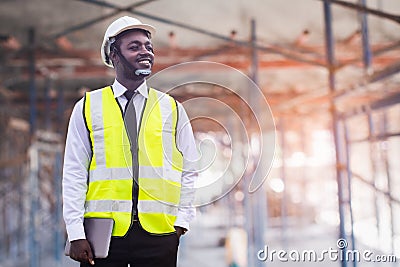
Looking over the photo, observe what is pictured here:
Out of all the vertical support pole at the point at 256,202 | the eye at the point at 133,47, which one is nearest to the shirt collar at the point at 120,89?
the eye at the point at 133,47

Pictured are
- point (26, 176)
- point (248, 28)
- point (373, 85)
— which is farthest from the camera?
point (26, 176)

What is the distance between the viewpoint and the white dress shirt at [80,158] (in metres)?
1.62

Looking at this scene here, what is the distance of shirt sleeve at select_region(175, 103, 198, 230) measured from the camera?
5.76 ft

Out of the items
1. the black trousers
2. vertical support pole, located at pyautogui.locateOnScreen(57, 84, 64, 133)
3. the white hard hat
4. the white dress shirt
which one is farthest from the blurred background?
the white hard hat

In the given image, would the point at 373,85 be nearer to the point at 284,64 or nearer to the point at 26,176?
the point at 284,64

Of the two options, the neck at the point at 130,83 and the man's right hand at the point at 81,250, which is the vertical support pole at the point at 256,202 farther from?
the man's right hand at the point at 81,250

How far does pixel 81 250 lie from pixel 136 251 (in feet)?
0.61

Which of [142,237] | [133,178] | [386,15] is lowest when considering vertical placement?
[142,237]

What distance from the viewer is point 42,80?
24.1 ft

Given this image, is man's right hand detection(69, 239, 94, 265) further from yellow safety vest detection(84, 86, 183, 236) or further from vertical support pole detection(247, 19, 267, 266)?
vertical support pole detection(247, 19, 267, 266)

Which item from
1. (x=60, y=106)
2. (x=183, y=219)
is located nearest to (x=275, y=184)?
(x=60, y=106)

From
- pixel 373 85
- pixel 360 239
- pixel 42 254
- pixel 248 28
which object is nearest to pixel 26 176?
pixel 42 254

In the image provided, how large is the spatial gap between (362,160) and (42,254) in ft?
22.5

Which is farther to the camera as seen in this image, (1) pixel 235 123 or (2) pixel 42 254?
(1) pixel 235 123
